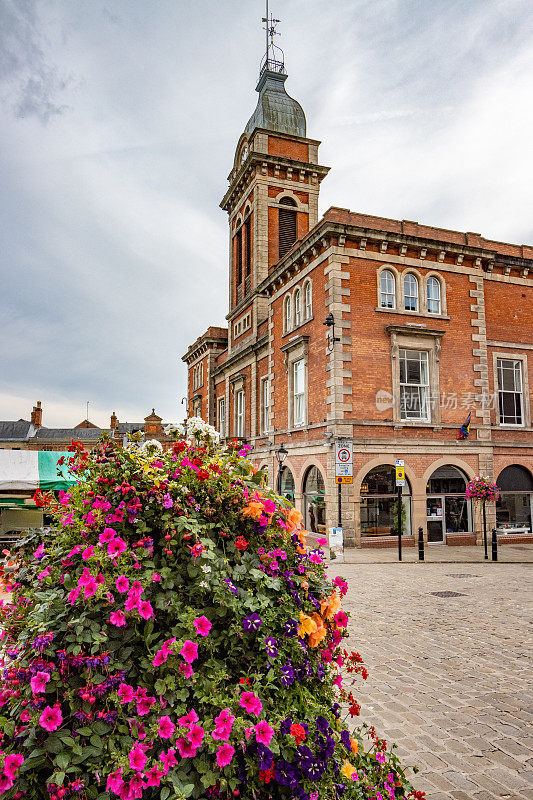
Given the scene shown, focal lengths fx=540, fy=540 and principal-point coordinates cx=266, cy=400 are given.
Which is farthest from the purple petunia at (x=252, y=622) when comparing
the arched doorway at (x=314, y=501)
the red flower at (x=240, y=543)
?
the arched doorway at (x=314, y=501)

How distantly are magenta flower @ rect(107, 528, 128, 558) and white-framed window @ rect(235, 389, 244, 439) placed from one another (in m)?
30.5

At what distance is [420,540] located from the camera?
16.8 m

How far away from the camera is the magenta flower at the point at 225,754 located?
214 cm

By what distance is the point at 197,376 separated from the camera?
46.1m

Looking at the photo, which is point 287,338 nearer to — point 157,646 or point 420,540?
point 420,540

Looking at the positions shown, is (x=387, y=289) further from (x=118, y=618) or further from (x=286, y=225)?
(x=118, y=618)

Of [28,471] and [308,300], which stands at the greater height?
[308,300]

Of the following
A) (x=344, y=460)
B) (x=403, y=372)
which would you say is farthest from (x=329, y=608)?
(x=403, y=372)

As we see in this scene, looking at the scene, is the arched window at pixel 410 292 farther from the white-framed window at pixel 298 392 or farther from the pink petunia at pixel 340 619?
the pink petunia at pixel 340 619

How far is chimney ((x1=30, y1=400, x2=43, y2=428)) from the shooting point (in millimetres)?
72500

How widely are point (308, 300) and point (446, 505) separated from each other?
9922mm

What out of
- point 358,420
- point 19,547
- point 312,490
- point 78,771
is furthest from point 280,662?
point 312,490

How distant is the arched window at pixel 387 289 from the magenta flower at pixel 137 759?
66.1 feet

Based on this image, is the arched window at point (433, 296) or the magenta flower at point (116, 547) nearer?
the magenta flower at point (116, 547)
